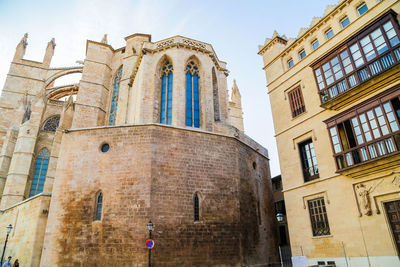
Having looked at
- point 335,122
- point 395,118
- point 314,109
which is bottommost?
point 395,118

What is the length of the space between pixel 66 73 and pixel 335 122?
92.9 ft

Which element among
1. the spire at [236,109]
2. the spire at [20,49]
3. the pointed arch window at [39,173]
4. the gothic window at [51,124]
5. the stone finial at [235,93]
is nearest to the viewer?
the pointed arch window at [39,173]

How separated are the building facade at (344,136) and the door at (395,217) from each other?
3 centimetres

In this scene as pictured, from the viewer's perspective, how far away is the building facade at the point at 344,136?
8906 millimetres

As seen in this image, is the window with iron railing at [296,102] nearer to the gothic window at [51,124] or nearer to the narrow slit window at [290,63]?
the narrow slit window at [290,63]

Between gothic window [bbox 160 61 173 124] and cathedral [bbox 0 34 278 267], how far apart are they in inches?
2.6

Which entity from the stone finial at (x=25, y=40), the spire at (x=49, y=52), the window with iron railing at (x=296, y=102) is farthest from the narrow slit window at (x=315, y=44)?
the stone finial at (x=25, y=40)

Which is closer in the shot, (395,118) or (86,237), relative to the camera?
(395,118)

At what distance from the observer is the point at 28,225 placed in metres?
14.0

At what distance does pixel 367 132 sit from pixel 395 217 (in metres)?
2.90

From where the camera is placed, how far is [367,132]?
9555 mm

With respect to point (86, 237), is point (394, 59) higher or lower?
higher

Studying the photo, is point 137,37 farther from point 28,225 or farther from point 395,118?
point 395,118

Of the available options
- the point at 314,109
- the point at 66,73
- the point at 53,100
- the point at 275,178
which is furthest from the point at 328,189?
the point at 66,73
